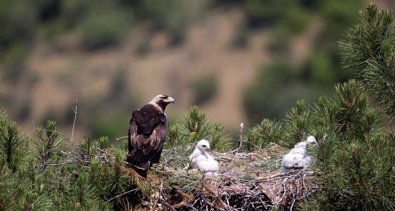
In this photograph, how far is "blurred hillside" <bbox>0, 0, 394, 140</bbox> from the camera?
61.8 meters

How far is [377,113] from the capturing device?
10453 mm

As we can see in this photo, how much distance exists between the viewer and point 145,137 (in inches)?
420

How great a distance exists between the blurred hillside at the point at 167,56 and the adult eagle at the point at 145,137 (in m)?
41.1

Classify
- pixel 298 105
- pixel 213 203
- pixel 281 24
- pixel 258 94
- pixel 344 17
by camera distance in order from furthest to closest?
1. pixel 281 24
2. pixel 344 17
3. pixel 258 94
4. pixel 298 105
5. pixel 213 203

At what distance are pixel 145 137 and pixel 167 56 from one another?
189 ft

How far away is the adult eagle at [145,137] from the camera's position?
10164 millimetres

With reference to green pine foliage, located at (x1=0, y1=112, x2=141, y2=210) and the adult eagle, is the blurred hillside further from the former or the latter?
green pine foliage, located at (x1=0, y1=112, x2=141, y2=210)

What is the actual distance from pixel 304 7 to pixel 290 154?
225ft

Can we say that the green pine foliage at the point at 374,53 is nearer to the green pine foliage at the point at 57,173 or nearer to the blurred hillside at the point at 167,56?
the green pine foliage at the point at 57,173

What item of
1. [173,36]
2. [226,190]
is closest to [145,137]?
[226,190]

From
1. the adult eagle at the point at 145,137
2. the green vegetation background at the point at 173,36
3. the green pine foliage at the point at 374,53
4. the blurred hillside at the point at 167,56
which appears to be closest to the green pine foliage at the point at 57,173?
the adult eagle at the point at 145,137

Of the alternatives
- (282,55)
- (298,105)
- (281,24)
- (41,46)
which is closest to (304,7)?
(281,24)

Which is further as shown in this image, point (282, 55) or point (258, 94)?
point (282, 55)

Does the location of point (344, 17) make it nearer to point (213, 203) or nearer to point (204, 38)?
point (204, 38)
